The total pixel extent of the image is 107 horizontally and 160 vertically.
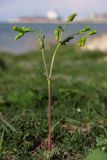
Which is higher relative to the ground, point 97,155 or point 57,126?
point 97,155

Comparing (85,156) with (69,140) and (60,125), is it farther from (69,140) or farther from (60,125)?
(60,125)

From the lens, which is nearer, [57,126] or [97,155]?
[97,155]

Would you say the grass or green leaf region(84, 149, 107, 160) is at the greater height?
green leaf region(84, 149, 107, 160)

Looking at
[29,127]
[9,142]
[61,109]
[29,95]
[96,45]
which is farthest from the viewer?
[96,45]

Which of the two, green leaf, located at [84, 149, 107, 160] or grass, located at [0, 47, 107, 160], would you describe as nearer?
green leaf, located at [84, 149, 107, 160]

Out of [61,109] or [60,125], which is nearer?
[60,125]

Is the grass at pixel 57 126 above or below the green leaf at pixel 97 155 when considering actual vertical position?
below

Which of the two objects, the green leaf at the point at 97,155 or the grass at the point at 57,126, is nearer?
the green leaf at the point at 97,155

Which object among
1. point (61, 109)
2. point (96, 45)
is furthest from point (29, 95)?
point (96, 45)
